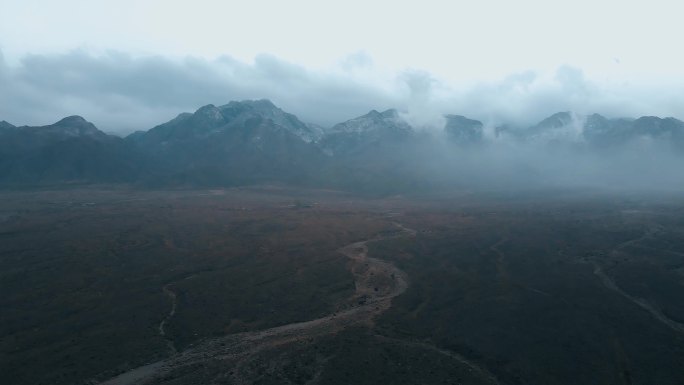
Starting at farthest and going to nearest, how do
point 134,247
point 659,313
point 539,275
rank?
point 134,247 → point 539,275 → point 659,313

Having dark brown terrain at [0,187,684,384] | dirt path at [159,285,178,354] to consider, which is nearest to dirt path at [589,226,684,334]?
dark brown terrain at [0,187,684,384]

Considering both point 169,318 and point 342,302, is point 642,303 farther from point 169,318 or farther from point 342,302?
point 169,318

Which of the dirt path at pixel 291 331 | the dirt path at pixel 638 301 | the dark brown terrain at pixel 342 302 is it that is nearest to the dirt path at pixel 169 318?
the dirt path at pixel 291 331

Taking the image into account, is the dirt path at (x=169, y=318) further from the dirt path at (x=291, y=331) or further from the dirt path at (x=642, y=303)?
the dirt path at (x=642, y=303)

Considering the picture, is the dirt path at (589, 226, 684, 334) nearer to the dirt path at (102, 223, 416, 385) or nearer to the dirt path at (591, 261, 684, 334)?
the dirt path at (591, 261, 684, 334)

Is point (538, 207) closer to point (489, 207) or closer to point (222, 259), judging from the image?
point (489, 207)

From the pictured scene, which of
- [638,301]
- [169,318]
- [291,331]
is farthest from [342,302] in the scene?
[638,301]

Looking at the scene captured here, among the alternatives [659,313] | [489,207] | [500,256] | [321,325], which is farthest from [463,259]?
[489,207]
